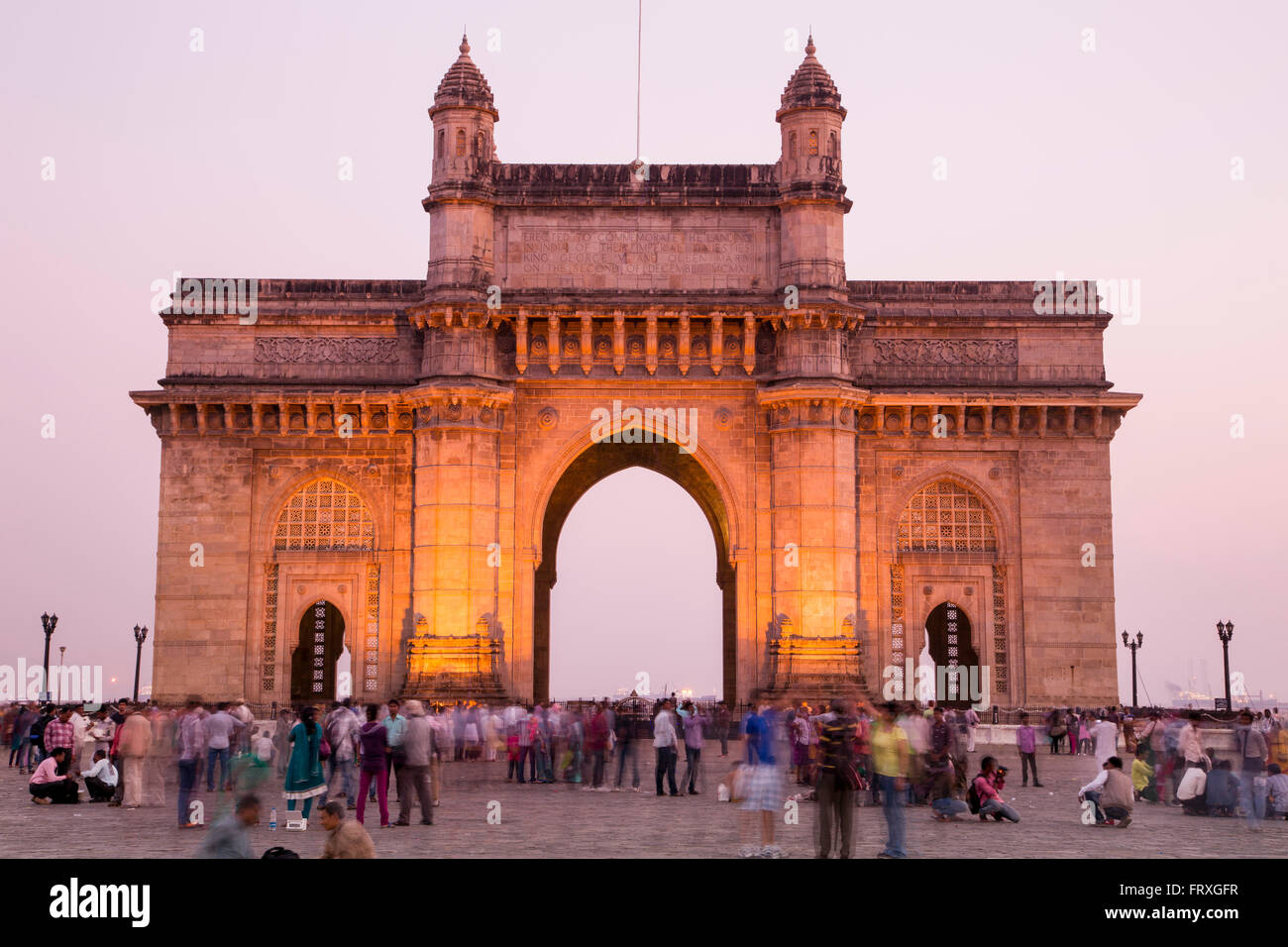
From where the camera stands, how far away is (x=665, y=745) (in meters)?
26.1

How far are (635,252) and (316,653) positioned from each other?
576 inches

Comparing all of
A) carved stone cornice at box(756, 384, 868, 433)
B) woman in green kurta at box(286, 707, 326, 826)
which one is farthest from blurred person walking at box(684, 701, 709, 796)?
carved stone cornice at box(756, 384, 868, 433)

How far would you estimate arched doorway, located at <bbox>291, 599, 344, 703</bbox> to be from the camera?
133 ft

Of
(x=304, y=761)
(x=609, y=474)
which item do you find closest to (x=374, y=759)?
(x=304, y=761)

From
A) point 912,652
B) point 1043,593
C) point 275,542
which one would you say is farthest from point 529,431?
point 1043,593

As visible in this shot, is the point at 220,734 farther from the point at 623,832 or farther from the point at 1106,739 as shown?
the point at 1106,739

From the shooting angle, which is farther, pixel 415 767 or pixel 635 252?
pixel 635 252

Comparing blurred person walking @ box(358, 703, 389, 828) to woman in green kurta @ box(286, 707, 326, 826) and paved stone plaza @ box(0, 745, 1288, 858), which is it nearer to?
paved stone plaza @ box(0, 745, 1288, 858)

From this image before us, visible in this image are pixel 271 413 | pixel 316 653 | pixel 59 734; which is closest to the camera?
pixel 59 734

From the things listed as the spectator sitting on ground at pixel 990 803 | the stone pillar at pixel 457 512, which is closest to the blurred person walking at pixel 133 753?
the stone pillar at pixel 457 512

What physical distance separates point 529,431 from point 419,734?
686 inches

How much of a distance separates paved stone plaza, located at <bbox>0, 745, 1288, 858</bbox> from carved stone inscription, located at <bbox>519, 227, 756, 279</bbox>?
51.6ft

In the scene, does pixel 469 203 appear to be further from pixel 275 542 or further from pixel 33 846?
pixel 33 846
